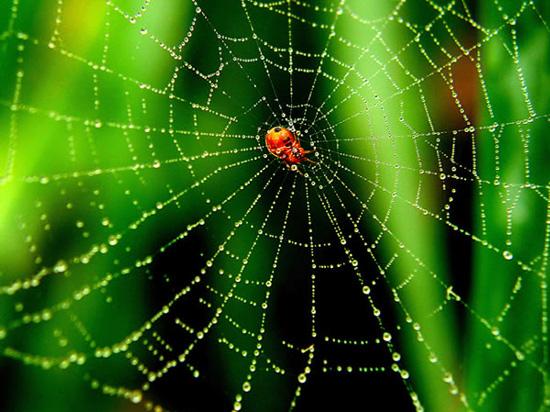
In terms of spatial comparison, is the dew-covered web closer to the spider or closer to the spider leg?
the spider

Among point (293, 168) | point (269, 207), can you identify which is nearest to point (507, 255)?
point (269, 207)

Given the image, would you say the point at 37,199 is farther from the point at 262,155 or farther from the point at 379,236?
the point at 379,236

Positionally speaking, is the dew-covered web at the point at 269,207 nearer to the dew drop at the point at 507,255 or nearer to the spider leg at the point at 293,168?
the dew drop at the point at 507,255

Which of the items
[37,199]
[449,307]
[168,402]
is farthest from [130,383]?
[449,307]

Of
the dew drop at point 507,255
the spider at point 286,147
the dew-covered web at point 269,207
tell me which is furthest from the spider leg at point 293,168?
the dew drop at point 507,255

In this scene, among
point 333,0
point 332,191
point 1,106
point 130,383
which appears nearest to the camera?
point 1,106
